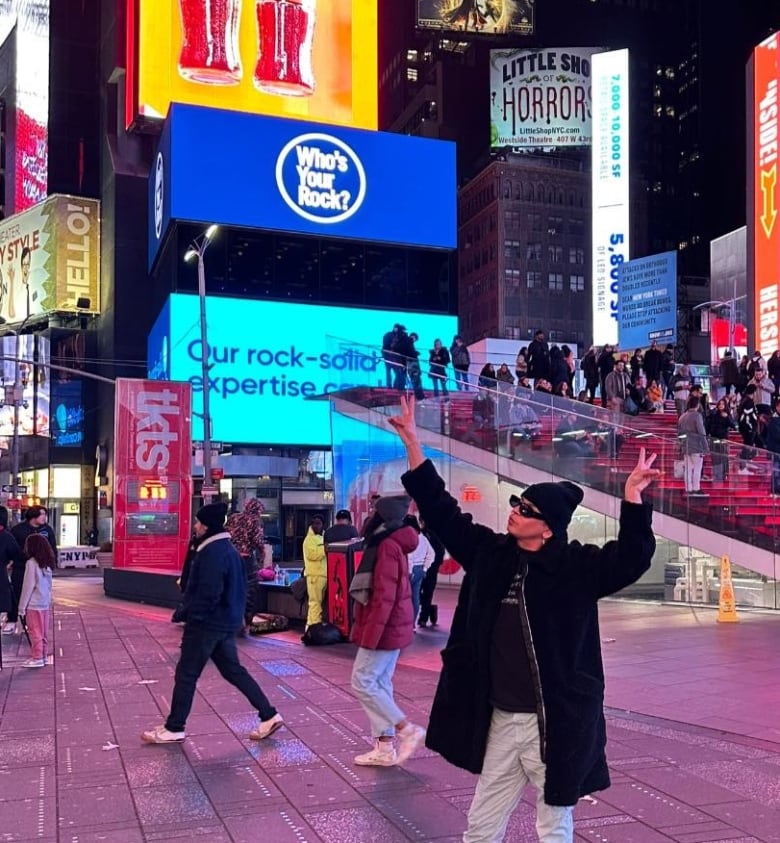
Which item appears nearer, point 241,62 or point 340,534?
point 340,534

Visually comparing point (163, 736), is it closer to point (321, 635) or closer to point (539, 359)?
point (321, 635)

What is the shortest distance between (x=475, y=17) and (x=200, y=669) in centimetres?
8291

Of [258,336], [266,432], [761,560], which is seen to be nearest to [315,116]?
[258,336]

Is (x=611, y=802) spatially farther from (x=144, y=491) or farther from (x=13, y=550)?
(x=144, y=491)

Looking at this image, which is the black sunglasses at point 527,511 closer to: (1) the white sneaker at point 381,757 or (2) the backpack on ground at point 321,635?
(1) the white sneaker at point 381,757

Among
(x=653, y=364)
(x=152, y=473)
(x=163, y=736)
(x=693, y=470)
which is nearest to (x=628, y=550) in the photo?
(x=163, y=736)

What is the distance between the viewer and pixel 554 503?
3.88 meters

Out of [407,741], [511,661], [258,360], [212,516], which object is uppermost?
[258,360]

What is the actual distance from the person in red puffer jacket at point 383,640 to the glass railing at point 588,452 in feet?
30.0

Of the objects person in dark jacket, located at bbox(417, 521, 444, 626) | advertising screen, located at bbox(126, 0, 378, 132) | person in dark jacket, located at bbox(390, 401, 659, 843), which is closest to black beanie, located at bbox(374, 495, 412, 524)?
person in dark jacket, located at bbox(390, 401, 659, 843)

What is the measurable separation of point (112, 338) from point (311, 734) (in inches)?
1889

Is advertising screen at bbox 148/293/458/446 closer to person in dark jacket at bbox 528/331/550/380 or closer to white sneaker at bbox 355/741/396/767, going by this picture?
person in dark jacket at bbox 528/331/550/380

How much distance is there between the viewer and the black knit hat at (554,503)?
386 centimetres

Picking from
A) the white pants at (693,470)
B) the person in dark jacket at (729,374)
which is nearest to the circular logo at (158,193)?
the person in dark jacket at (729,374)
